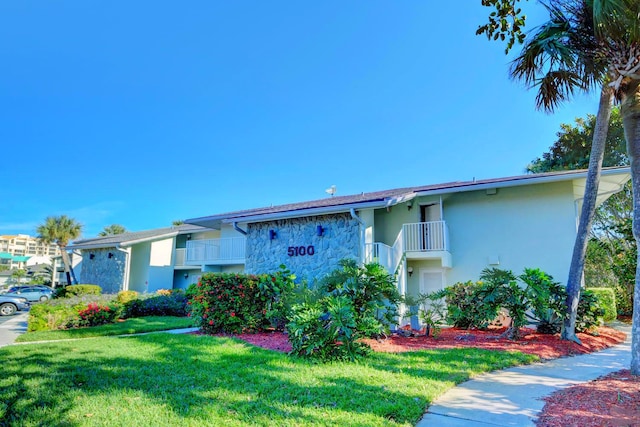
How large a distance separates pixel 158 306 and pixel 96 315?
3.44m

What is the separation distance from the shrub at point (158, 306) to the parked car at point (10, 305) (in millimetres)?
8839

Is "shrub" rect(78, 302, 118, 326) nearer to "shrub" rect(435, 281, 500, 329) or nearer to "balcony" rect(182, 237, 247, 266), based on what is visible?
"balcony" rect(182, 237, 247, 266)

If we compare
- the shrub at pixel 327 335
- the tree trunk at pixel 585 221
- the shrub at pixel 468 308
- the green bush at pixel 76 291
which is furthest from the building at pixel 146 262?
the tree trunk at pixel 585 221

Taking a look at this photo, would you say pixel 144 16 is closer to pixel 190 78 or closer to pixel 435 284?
pixel 190 78

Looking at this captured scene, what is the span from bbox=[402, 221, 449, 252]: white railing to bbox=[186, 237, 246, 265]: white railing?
28.2ft

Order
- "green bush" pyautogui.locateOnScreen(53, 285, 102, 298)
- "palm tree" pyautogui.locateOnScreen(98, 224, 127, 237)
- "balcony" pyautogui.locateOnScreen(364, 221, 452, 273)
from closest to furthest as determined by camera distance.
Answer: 1. "balcony" pyautogui.locateOnScreen(364, 221, 452, 273)
2. "green bush" pyautogui.locateOnScreen(53, 285, 102, 298)
3. "palm tree" pyautogui.locateOnScreen(98, 224, 127, 237)

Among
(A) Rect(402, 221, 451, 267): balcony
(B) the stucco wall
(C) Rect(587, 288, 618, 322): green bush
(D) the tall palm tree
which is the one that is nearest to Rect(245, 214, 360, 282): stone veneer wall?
(A) Rect(402, 221, 451, 267): balcony

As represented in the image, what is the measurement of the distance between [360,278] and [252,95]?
11272mm

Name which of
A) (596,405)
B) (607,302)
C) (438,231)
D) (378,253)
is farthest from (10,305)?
(607,302)

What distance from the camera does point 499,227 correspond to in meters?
12.9

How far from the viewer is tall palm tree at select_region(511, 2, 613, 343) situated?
6793 mm

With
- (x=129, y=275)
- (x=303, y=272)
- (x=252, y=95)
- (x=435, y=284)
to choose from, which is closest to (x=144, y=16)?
(x=252, y=95)

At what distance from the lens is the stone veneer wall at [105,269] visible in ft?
72.1

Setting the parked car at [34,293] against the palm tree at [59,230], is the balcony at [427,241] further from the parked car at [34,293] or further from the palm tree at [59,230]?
the palm tree at [59,230]
